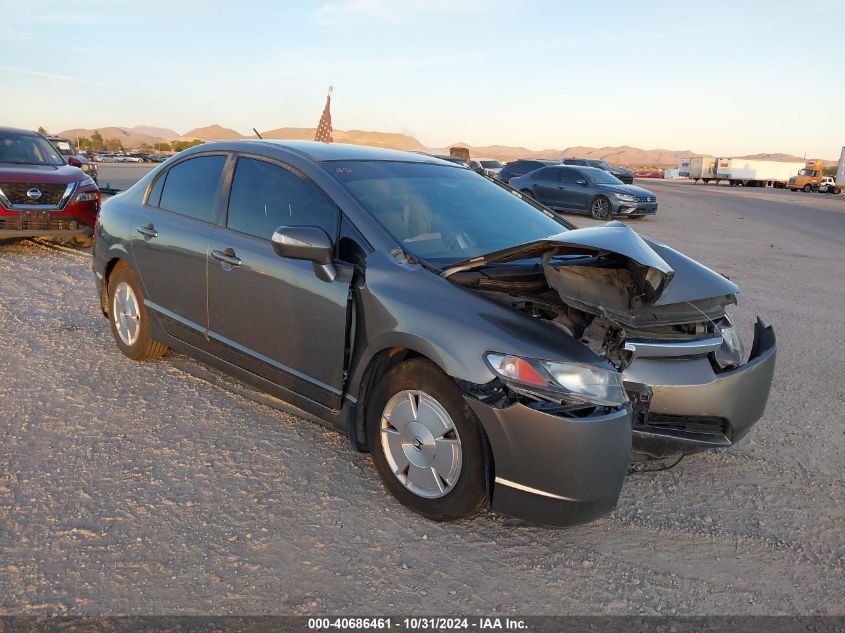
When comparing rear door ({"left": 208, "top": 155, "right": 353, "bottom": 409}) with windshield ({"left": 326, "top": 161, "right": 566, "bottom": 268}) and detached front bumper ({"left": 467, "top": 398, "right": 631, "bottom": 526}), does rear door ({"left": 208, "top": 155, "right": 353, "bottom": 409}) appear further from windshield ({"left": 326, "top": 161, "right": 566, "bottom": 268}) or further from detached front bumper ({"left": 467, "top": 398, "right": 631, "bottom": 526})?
detached front bumper ({"left": 467, "top": 398, "right": 631, "bottom": 526})

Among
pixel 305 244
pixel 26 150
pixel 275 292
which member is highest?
pixel 26 150

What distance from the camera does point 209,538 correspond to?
3.02 metres

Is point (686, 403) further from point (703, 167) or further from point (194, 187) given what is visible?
point (703, 167)

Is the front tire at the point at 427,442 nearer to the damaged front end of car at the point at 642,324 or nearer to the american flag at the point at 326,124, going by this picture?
the damaged front end of car at the point at 642,324

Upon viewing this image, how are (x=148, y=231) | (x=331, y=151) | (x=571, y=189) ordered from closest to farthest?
1. (x=331, y=151)
2. (x=148, y=231)
3. (x=571, y=189)

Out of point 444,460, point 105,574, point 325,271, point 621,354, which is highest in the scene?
point 325,271

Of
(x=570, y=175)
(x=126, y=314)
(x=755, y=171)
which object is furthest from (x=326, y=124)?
(x=755, y=171)

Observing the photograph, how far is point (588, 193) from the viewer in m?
19.0

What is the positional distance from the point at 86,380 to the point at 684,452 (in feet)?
12.4

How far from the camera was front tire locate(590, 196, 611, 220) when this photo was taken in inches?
742

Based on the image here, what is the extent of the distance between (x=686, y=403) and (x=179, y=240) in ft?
10.1

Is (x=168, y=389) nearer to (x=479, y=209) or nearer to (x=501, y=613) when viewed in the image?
(x=479, y=209)

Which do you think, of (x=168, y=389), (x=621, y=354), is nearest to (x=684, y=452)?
(x=621, y=354)

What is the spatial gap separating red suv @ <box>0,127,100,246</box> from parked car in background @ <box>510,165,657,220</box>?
11258 mm
